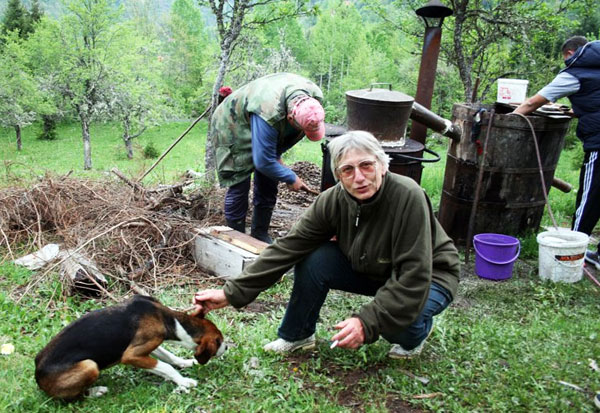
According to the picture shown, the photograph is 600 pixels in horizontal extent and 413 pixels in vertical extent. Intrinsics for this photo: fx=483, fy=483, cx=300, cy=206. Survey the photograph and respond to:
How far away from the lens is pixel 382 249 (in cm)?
260

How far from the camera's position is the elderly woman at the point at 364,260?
245 cm

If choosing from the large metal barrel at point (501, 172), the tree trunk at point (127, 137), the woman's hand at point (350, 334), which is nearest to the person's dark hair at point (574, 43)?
the large metal barrel at point (501, 172)

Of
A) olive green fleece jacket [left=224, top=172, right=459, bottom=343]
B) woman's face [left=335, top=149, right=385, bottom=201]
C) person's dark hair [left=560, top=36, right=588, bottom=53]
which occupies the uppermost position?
person's dark hair [left=560, top=36, right=588, bottom=53]

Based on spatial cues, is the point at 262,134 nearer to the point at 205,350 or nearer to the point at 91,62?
the point at 205,350

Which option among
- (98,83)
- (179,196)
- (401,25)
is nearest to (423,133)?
(179,196)

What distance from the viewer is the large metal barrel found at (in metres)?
5.28

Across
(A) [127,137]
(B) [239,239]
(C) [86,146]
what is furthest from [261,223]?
(A) [127,137]

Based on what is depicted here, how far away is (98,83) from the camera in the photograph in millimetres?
28984

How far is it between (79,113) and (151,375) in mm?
29628

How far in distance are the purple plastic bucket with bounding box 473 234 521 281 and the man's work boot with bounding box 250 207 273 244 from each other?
7.05ft

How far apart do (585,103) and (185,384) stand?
4729 millimetres

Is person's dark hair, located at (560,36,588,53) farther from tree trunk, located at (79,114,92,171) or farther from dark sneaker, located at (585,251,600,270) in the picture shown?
tree trunk, located at (79,114,92,171)

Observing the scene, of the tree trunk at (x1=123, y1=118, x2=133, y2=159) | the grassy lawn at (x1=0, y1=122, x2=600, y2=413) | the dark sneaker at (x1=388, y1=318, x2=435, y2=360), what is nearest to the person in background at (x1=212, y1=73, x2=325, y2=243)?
the grassy lawn at (x1=0, y1=122, x2=600, y2=413)

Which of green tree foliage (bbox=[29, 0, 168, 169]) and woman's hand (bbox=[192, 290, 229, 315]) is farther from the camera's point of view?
green tree foliage (bbox=[29, 0, 168, 169])
